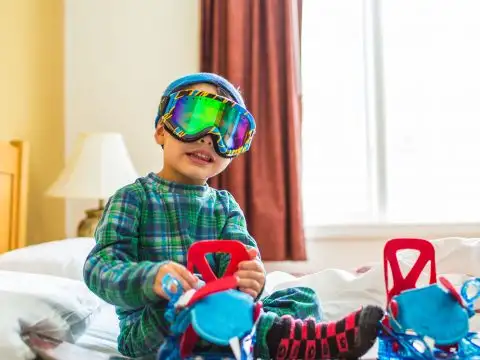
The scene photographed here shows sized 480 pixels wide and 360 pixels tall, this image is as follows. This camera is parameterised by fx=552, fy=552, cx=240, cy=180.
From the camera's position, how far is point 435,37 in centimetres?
300

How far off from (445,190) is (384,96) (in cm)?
61

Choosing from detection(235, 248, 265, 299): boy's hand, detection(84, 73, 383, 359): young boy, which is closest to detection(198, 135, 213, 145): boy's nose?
detection(84, 73, 383, 359): young boy

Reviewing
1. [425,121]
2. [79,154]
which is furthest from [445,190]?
[79,154]

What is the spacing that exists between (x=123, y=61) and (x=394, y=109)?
148 centimetres

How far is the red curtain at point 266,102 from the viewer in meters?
2.68

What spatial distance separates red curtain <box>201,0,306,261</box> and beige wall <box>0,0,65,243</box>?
0.78 metres

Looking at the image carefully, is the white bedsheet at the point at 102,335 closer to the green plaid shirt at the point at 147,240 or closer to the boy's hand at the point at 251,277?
the green plaid shirt at the point at 147,240

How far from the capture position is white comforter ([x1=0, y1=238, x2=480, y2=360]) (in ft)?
3.30

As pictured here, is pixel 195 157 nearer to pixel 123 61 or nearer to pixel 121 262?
pixel 121 262

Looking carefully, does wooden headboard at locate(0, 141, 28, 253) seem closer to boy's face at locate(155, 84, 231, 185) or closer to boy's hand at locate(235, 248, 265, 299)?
boy's face at locate(155, 84, 231, 185)

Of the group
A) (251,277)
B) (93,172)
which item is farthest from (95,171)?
(251,277)

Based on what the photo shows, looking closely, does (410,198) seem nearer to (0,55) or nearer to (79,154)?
(79,154)

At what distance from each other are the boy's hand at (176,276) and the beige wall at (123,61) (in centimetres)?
216

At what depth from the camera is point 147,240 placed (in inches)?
41.0
